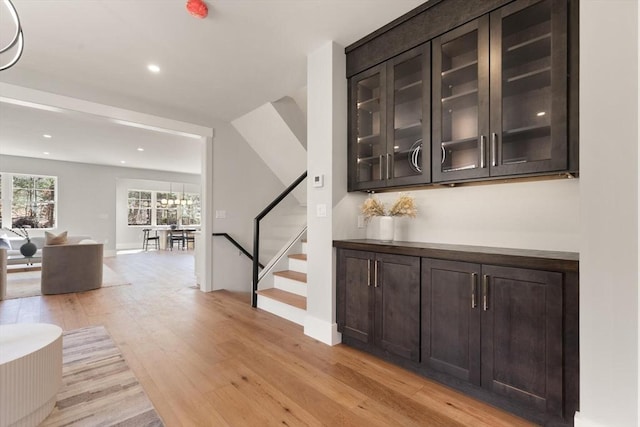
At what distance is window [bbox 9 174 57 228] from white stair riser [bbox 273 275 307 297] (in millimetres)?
8448

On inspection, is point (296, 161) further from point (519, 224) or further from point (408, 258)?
point (519, 224)

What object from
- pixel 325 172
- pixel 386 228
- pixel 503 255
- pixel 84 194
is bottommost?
pixel 503 255

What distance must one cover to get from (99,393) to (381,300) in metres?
2.03

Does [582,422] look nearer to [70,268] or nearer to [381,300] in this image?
[381,300]

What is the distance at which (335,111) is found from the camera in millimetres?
2799

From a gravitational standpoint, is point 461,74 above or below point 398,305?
above

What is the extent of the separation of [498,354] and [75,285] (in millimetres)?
5728

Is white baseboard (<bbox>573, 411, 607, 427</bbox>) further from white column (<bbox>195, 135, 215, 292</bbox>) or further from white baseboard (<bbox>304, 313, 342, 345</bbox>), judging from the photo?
white column (<bbox>195, 135, 215, 292</bbox>)

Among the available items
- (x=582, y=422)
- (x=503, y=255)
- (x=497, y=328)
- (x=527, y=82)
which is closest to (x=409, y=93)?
(x=527, y=82)

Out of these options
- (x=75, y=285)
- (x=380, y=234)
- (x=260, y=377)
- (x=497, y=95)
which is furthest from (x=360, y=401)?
(x=75, y=285)

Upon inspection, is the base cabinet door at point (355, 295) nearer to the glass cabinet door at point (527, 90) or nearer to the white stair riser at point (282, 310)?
the white stair riser at point (282, 310)

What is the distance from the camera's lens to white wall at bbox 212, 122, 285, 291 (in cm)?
487

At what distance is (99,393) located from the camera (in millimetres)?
1954

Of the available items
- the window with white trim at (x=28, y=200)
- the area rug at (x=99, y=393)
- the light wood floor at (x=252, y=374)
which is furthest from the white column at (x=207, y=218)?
the window with white trim at (x=28, y=200)
